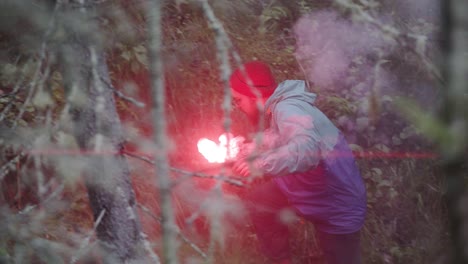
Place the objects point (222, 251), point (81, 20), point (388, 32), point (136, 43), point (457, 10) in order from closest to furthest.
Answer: point (457, 10) < point (388, 32) < point (81, 20) < point (136, 43) < point (222, 251)

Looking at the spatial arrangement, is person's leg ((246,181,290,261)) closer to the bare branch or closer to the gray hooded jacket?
the gray hooded jacket

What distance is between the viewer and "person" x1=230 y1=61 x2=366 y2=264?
266 cm

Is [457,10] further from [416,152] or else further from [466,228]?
[416,152]

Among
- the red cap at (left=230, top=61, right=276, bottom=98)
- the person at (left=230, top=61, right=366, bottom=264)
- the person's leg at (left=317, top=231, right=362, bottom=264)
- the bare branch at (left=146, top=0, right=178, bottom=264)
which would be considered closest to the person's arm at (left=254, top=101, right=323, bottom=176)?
the person at (left=230, top=61, right=366, bottom=264)

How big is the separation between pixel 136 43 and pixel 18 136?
1.39 metres

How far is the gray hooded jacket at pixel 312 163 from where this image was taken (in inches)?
104

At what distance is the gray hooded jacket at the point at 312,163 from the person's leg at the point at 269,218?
27 cm

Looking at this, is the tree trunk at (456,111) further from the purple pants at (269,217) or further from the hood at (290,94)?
the purple pants at (269,217)

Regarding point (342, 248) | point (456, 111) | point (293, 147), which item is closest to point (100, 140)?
point (293, 147)

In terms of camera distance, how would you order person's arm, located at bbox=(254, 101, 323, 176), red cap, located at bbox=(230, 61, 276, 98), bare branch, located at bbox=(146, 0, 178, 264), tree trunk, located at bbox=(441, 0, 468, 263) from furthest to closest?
red cap, located at bbox=(230, 61, 276, 98) < person's arm, located at bbox=(254, 101, 323, 176) < bare branch, located at bbox=(146, 0, 178, 264) < tree trunk, located at bbox=(441, 0, 468, 263)

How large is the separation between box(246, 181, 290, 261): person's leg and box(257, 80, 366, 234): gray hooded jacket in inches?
10.8

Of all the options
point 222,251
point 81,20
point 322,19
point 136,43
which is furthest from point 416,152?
point 81,20

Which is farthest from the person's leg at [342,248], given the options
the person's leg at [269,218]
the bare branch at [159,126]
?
the bare branch at [159,126]

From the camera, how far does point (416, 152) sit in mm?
4902
